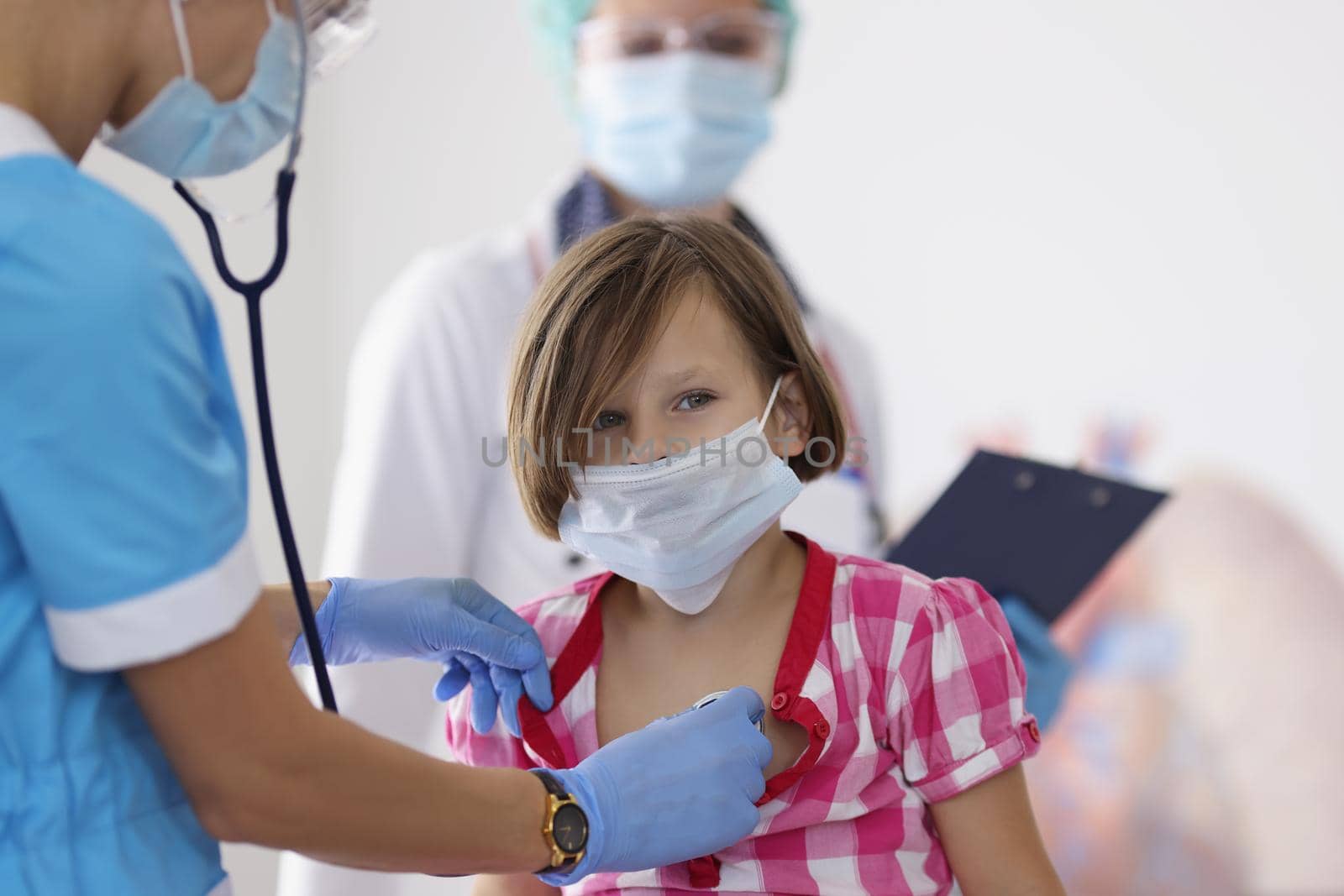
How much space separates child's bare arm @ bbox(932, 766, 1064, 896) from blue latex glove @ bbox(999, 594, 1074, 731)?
1.35ft

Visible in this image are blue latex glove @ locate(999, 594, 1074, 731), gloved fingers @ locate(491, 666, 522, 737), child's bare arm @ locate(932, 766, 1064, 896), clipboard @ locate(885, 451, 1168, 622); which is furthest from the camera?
blue latex glove @ locate(999, 594, 1074, 731)

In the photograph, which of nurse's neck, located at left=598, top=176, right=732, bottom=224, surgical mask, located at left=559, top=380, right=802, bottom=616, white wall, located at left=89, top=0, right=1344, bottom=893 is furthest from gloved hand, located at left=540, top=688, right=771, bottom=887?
white wall, located at left=89, top=0, right=1344, bottom=893

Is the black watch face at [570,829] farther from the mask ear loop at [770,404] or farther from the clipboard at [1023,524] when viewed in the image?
the clipboard at [1023,524]

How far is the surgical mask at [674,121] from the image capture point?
186 cm

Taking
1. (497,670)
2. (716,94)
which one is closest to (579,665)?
(497,670)

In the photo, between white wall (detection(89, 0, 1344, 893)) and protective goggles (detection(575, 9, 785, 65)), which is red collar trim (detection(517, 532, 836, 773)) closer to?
protective goggles (detection(575, 9, 785, 65))

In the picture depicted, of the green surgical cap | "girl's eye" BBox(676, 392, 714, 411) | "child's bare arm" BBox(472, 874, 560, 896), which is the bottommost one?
"child's bare arm" BBox(472, 874, 560, 896)

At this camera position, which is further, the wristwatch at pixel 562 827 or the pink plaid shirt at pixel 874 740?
the pink plaid shirt at pixel 874 740

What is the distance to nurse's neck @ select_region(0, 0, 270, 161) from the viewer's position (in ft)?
2.54

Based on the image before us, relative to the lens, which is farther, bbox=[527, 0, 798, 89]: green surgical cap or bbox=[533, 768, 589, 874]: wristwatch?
bbox=[527, 0, 798, 89]: green surgical cap

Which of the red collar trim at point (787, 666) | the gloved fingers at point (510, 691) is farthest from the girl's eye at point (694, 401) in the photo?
the gloved fingers at point (510, 691)

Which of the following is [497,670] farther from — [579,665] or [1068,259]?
[1068,259]

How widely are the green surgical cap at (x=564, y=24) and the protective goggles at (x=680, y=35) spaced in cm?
2

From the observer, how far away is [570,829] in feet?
3.00
